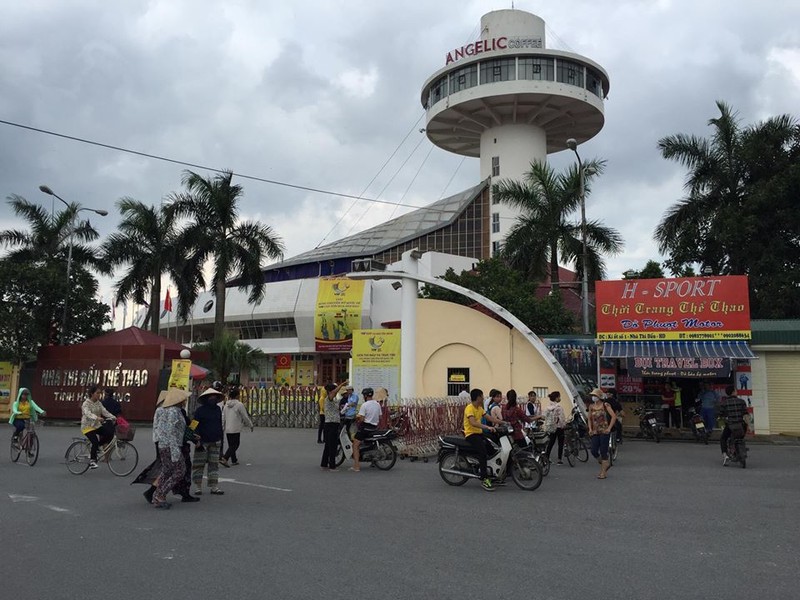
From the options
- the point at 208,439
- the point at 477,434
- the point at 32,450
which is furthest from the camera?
the point at 32,450

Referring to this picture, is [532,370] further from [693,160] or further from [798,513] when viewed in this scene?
[693,160]

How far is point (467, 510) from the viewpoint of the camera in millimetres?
9094

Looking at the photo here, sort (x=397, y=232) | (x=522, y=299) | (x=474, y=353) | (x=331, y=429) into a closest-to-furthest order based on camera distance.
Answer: (x=331, y=429)
(x=474, y=353)
(x=522, y=299)
(x=397, y=232)

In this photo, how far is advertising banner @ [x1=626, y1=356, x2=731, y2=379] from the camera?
20.3 m

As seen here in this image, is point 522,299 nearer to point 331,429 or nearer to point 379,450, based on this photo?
point 379,450

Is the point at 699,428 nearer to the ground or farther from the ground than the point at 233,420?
nearer to the ground

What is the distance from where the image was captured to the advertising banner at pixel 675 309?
20.3 meters

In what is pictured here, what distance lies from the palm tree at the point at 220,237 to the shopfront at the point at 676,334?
18342 millimetres

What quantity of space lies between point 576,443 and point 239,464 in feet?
23.2

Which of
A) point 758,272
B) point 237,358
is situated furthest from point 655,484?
point 237,358

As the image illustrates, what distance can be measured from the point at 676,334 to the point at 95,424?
16.0m

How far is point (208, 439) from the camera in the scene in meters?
10.1

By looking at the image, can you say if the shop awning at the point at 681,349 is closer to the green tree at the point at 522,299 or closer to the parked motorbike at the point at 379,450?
the green tree at the point at 522,299

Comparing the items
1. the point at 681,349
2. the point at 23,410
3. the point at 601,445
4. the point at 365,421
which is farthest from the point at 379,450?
the point at 681,349
